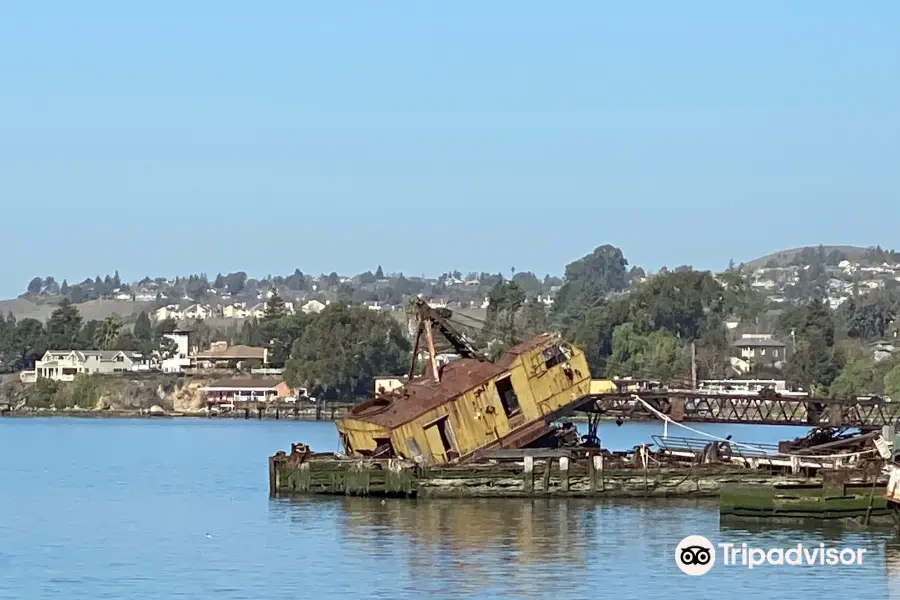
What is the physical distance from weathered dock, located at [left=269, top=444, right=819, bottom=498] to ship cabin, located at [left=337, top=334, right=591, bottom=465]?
92cm

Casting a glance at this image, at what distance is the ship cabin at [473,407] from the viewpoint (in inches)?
2958

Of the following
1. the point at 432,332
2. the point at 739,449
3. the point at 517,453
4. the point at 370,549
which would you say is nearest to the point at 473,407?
the point at 517,453

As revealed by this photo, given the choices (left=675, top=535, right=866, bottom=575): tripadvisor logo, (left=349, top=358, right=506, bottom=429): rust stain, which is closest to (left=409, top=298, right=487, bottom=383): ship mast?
(left=349, top=358, right=506, bottom=429): rust stain

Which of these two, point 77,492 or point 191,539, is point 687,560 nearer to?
point 191,539

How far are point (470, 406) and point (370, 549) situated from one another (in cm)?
1511

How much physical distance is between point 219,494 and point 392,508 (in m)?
14.7

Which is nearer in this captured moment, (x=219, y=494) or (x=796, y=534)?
(x=796, y=534)

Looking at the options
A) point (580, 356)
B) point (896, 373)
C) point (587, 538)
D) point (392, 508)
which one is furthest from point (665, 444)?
point (896, 373)

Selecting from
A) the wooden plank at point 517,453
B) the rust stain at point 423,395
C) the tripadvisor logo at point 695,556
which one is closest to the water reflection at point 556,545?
the tripadvisor logo at point 695,556

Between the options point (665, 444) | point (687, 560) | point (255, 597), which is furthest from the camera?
point (665, 444)

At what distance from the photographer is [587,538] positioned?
63219 mm

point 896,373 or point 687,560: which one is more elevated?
point 896,373

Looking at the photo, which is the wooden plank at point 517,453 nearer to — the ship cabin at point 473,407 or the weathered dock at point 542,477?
the weathered dock at point 542,477

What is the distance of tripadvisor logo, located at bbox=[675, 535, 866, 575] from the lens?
56531mm
